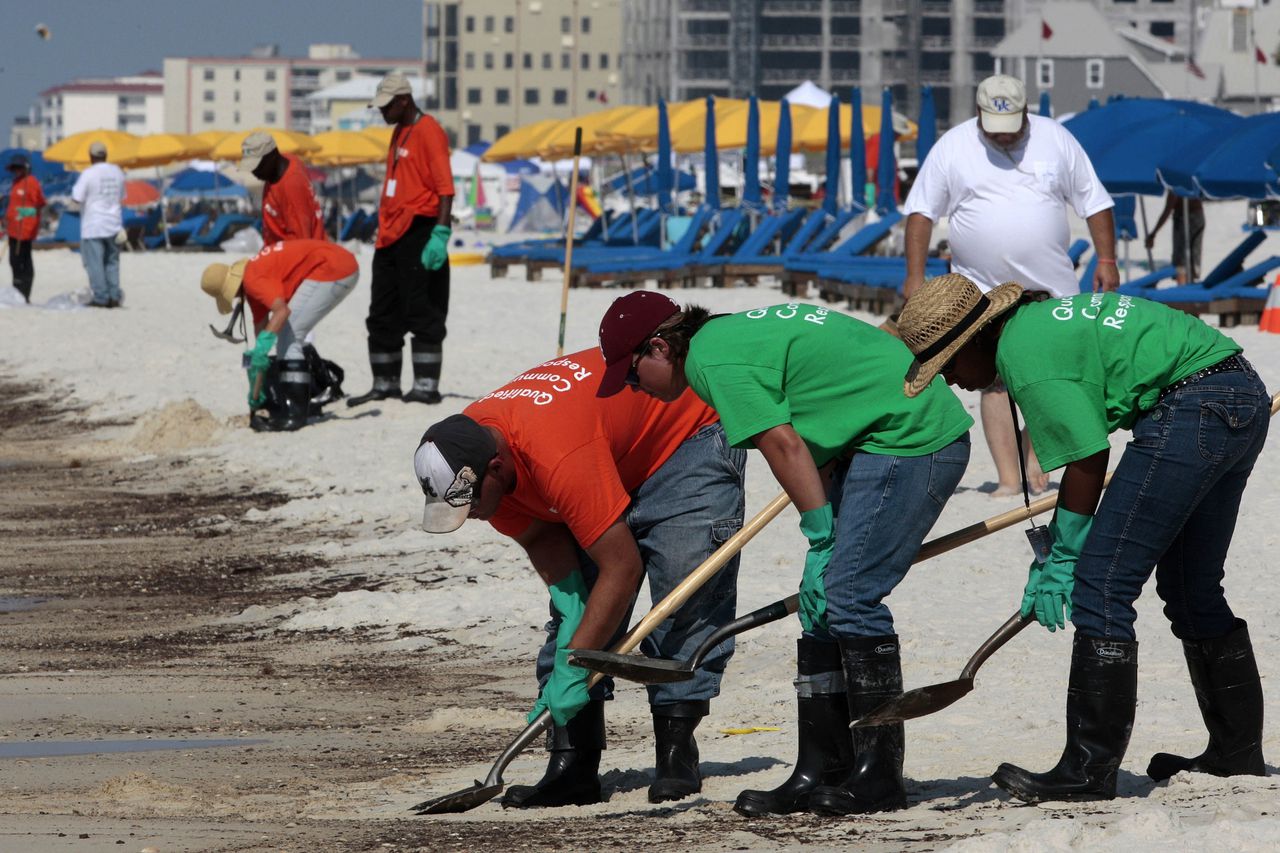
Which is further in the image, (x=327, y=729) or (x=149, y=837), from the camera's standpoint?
(x=327, y=729)

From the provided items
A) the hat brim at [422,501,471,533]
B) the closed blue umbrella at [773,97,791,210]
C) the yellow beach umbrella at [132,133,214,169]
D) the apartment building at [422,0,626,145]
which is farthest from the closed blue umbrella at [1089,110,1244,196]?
the apartment building at [422,0,626,145]

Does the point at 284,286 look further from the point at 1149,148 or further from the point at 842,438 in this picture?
the point at 1149,148

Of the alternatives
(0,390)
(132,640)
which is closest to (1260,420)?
(132,640)

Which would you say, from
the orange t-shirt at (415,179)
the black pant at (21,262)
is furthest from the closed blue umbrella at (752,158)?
the orange t-shirt at (415,179)

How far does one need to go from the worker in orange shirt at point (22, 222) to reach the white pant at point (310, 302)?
36.4 feet

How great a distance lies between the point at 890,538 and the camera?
4086mm

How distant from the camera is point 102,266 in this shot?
20.6m

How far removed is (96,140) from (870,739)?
3869 cm

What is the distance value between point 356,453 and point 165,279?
1768 cm

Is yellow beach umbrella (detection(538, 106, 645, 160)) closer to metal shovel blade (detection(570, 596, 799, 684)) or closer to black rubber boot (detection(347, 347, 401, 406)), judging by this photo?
black rubber boot (detection(347, 347, 401, 406))

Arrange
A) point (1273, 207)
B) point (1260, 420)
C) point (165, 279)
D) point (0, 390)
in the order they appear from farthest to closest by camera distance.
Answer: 1. point (165, 279)
2. point (0, 390)
3. point (1273, 207)
4. point (1260, 420)

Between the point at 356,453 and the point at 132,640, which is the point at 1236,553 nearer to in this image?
the point at 132,640

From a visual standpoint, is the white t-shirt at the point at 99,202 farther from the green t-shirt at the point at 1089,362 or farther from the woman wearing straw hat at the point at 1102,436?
the green t-shirt at the point at 1089,362

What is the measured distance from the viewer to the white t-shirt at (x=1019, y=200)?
23.9 feet
